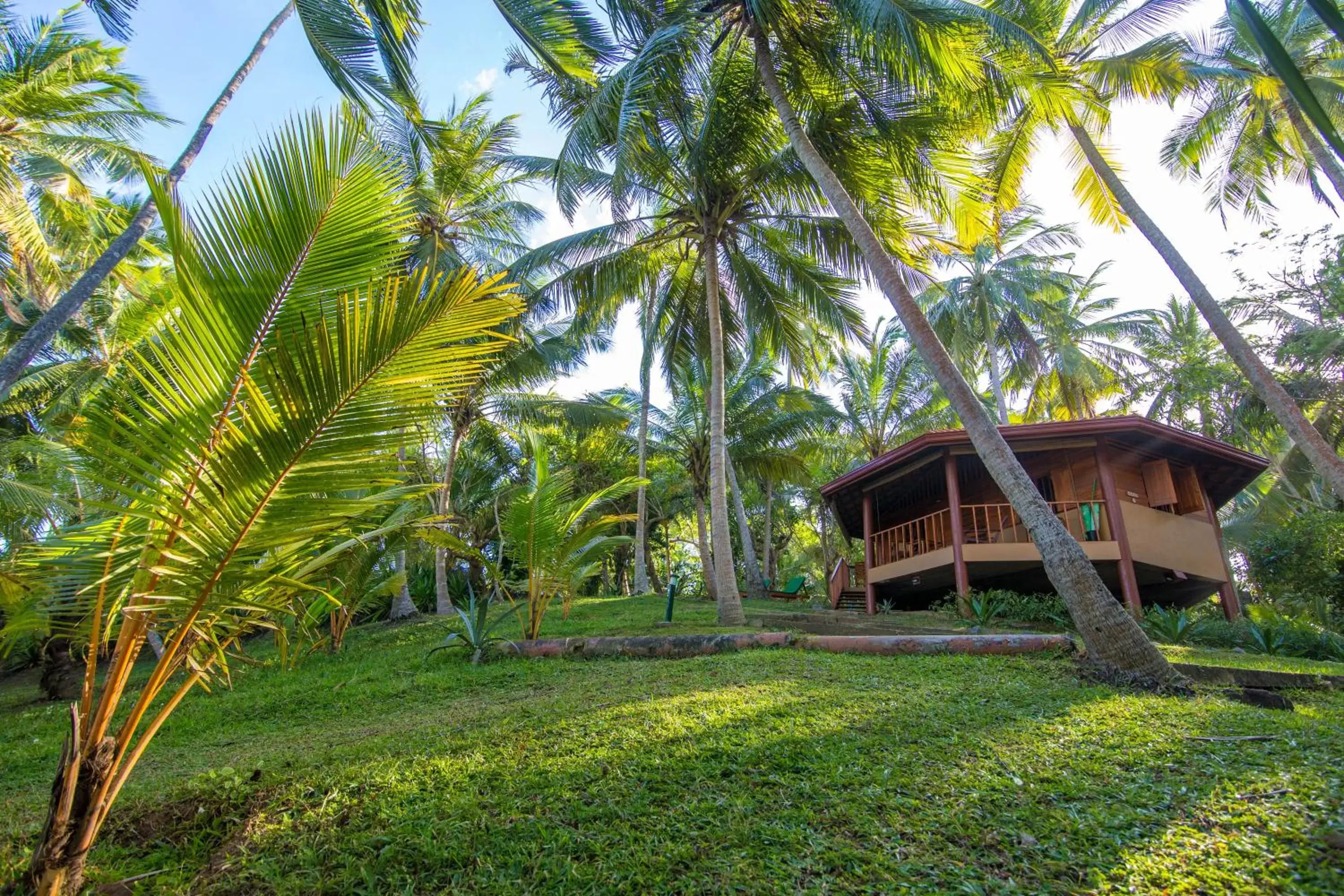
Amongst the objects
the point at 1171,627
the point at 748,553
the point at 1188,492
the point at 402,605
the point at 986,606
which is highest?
the point at 1188,492

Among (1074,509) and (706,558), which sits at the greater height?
(1074,509)

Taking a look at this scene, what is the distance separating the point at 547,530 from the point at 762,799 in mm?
5438

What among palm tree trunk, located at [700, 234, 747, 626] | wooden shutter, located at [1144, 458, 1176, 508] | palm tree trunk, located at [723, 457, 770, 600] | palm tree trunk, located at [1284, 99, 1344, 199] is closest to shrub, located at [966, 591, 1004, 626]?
palm tree trunk, located at [700, 234, 747, 626]

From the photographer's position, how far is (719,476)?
10211 millimetres

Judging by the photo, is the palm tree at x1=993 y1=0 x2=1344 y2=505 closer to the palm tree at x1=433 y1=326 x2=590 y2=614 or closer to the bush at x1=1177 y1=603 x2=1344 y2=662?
the bush at x1=1177 y1=603 x2=1344 y2=662

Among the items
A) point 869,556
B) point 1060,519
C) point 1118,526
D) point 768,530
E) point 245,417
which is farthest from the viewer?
point 768,530

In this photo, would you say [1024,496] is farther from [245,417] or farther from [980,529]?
[980,529]

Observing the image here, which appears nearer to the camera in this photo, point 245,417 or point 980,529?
point 245,417

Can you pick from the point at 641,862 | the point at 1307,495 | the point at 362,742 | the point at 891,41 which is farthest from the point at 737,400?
the point at 1307,495

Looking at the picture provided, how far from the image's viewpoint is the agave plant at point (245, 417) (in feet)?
6.94

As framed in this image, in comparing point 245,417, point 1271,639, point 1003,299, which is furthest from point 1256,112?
point 245,417

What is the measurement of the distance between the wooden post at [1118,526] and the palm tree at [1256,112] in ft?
20.6

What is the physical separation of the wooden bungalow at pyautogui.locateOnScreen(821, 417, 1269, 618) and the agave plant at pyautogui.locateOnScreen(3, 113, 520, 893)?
417 inches

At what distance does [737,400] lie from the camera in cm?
1988
